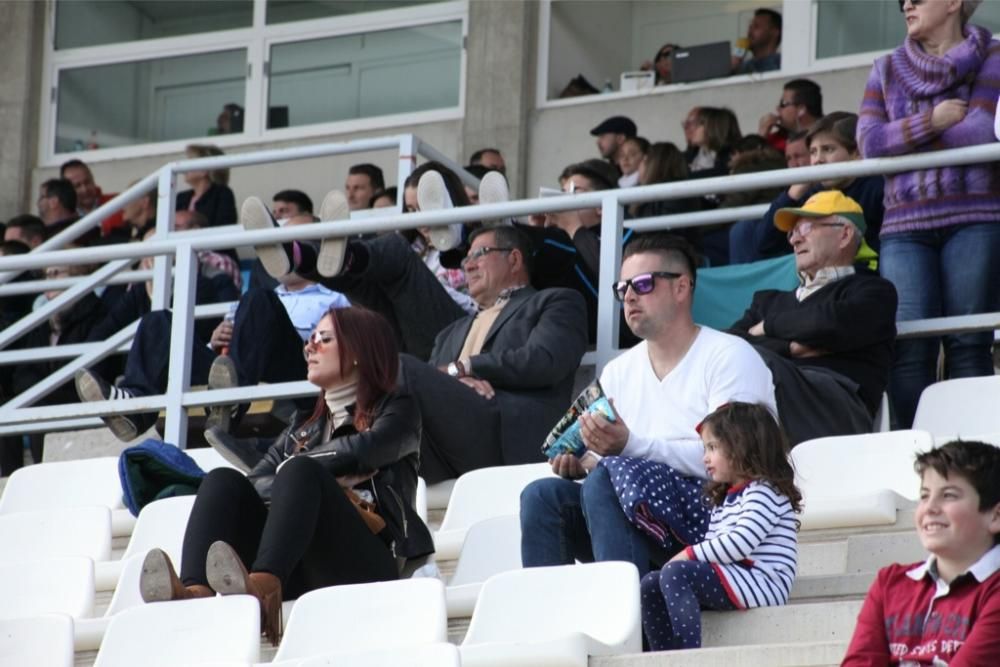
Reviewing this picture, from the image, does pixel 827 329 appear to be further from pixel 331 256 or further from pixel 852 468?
pixel 331 256

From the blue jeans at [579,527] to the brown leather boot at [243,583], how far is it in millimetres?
588

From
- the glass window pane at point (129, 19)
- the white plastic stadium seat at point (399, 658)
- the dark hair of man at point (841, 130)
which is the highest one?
the glass window pane at point (129, 19)

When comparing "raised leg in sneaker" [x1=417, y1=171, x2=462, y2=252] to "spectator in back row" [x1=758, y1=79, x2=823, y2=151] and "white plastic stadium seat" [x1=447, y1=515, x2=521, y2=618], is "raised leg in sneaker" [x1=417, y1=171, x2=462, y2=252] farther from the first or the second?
"spectator in back row" [x1=758, y1=79, x2=823, y2=151]

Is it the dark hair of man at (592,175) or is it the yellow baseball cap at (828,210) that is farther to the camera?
the dark hair of man at (592,175)

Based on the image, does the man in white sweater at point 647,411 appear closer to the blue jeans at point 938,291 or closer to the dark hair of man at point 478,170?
the blue jeans at point 938,291

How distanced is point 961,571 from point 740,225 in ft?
→ 12.2

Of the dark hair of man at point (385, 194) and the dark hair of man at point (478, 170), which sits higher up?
the dark hair of man at point (478, 170)

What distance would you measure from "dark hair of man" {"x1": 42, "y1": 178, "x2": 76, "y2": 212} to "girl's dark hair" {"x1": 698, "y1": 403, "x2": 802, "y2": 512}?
6.56 metres

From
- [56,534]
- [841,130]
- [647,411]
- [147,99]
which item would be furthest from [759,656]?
[147,99]

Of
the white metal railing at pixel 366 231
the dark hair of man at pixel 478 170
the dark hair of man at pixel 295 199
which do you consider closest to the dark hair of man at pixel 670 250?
the white metal railing at pixel 366 231

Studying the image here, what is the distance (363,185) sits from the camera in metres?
9.74

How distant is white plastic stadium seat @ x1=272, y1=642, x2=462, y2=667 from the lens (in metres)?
4.08

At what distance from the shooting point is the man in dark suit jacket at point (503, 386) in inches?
244

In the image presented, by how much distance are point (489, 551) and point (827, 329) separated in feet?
4.26
